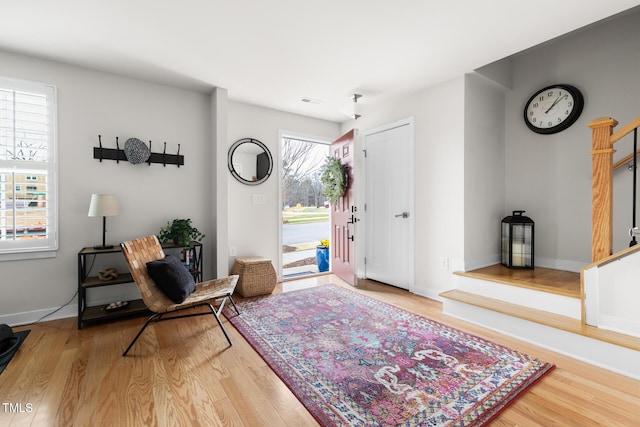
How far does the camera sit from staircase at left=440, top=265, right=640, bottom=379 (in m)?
2.00

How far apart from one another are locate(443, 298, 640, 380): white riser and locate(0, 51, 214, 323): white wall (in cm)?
308

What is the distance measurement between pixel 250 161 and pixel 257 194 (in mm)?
473

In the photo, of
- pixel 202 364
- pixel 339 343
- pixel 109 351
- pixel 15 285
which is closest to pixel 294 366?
pixel 339 343

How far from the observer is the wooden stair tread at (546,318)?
77.9 inches

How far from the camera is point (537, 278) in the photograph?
2.88 metres

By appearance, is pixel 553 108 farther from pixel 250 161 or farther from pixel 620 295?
pixel 250 161

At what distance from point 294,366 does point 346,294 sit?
1.69m

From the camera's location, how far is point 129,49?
264 centimetres

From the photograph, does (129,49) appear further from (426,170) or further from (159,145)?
(426,170)

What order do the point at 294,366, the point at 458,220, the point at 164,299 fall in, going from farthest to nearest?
the point at 458,220 → the point at 164,299 → the point at 294,366

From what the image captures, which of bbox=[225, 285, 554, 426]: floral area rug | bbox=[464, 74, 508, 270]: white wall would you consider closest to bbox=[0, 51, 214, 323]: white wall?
bbox=[225, 285, 554, 426]: floral area rug

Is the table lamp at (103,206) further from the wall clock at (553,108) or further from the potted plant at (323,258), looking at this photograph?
the wall clock at (553,108)

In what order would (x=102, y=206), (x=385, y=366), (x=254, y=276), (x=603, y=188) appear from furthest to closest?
(x=254, y=276), (x=102, y=206), (x=603, y=188), (x=385, y=366)

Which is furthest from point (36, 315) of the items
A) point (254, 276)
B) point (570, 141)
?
point (570, 141)
